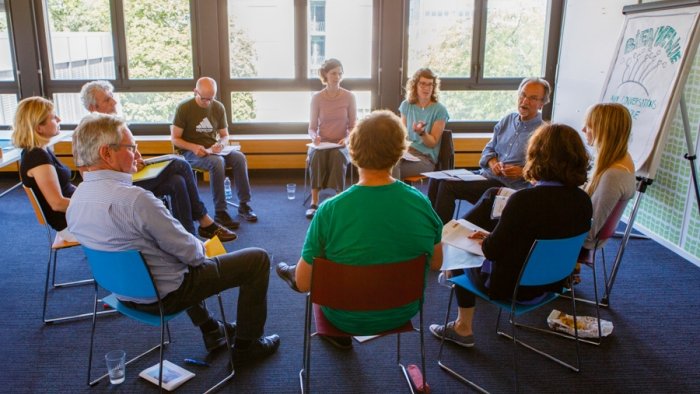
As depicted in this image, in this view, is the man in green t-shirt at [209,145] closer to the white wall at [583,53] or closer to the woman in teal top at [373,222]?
the woman in teal top at [373,222]

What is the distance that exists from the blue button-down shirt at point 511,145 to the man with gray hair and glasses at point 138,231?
2032 millimetres

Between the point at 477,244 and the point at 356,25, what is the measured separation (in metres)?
4.35

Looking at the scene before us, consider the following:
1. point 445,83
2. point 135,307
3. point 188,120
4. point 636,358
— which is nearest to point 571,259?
point 636,358

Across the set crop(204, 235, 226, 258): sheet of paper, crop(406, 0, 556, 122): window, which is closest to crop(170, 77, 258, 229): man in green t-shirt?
crop(204, 235, 226, 258): sheet of paper

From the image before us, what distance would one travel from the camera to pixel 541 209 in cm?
218

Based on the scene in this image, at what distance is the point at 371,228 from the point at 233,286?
0.87 meters

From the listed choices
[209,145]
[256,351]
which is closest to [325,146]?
[209,145]

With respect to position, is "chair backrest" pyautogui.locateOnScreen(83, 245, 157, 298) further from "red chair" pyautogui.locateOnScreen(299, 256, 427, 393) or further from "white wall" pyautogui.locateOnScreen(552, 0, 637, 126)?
"white wall" pyautogui.locateOnScreen(552, 0, 637, 126)

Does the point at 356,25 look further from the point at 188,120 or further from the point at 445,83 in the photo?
the point at 188,120

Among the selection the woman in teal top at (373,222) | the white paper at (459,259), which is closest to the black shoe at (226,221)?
the white paper at (459,259)

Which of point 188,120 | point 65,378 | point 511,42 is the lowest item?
point 65,378

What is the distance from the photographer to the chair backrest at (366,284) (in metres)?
1.83

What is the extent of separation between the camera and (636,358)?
8.82ft

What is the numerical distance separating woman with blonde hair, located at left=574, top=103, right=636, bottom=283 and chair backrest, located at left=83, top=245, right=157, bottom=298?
2094mm
